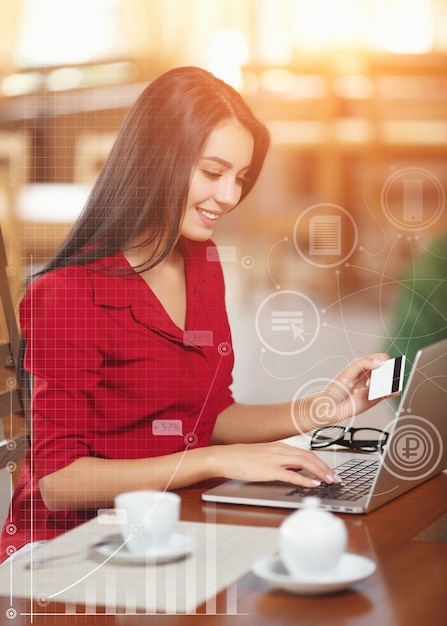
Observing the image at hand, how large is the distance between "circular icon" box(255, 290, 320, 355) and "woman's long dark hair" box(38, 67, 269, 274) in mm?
182

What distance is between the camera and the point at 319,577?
917mm

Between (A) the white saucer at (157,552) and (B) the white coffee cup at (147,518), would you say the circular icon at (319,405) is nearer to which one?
(B) the white coffee cup at (147,518)

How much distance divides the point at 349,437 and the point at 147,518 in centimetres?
40

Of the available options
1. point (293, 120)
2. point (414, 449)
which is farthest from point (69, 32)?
point (414, 449)

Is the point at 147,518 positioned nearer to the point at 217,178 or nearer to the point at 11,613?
the point at 11,613

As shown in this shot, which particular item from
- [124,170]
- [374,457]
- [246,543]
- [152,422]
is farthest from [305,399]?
[124,170]

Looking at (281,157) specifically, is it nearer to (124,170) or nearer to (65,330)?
(124,170)

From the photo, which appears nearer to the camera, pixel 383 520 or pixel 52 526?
pixel 383 520

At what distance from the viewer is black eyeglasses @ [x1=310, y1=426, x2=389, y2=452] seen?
137 cm

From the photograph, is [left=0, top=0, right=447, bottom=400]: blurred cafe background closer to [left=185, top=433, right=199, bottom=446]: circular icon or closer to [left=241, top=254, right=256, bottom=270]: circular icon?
[left=241, top=254, right=256, bottom=270]: circular icon

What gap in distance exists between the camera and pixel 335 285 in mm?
1369

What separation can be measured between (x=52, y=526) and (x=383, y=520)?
20.8 inches

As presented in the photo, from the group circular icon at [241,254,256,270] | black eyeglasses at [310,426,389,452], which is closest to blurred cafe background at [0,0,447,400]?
circular icon at [241,254,256,270]

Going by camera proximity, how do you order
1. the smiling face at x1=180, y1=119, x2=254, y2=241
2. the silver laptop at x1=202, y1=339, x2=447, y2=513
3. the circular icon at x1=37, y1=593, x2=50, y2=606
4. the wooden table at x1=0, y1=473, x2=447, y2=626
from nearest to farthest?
the wooden table at x1=0, y1=473, x2=447, y2=626
the circular icon at x1=37, y1=593, x2=50, y2=606
the silver laptop at x1=202, y1=339, x2=447, y2=513
the smiling face at x1=180, y1=119, x2=254, y2=241
